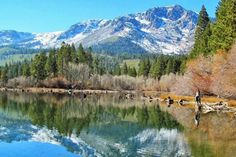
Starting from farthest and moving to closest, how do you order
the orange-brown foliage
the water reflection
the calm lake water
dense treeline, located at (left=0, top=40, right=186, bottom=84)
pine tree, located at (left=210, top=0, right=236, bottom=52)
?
dense treeline, located at (left=0, top=40, right=186, bottom=84) < pine tree, located at (left=210, top=0, right=236, bottom=52) < the orange-brown foliage < the water reflection < the calm lake water

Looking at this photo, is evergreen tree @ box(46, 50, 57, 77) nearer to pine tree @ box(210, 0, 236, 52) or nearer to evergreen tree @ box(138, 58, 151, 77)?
evergreen tree @ box(138, 58, 151, 77)

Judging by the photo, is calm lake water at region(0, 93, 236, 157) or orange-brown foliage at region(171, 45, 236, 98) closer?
calm lake water at region(0, 93, 236, 157)

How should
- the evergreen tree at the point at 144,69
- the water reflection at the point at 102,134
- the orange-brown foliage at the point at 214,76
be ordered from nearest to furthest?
1. the water reflection at the point at 102,134
2. the orange-brown foliage at the point at 214,76
3. the evergreen tree at the point at 144,69

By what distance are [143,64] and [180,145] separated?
5604 inches

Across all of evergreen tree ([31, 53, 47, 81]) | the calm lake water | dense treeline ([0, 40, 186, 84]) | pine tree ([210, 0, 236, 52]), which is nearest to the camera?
the calm lake water

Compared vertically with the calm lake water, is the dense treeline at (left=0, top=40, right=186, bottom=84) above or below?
above

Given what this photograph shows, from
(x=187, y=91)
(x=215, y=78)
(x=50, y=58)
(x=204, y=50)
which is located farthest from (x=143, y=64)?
(x=215, y=78)

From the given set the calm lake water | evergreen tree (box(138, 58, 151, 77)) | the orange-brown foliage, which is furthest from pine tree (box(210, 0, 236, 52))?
evergreen tree (box(138, 58, 151, 77))

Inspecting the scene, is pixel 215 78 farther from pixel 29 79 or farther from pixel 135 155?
pixel 29 79

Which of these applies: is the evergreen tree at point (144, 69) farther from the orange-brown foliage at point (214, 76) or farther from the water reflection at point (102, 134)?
the water reflection at point (102, 134)

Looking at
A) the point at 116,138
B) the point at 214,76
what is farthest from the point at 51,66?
the point at 116,138

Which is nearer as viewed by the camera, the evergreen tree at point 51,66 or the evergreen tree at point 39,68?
the evergreen tree at point 39,68

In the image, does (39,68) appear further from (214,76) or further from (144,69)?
(214,76)

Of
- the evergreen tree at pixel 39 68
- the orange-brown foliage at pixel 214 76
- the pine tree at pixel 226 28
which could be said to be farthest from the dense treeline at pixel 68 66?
the pine tree at pixel 226 28
